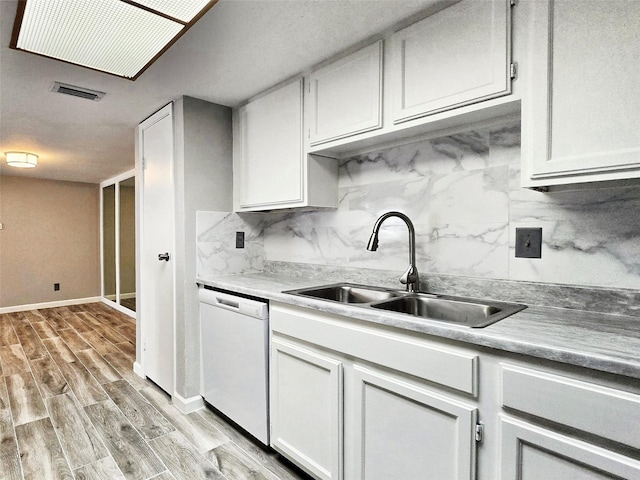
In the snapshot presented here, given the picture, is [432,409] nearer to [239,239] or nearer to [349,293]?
[349,293]

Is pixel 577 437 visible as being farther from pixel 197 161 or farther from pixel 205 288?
pixel 197 161

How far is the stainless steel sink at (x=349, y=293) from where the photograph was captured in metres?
1.87

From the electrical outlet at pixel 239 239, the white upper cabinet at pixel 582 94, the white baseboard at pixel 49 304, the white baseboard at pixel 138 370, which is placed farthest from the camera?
the white baseboard at pixel 49 304

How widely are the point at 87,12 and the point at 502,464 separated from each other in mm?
2070

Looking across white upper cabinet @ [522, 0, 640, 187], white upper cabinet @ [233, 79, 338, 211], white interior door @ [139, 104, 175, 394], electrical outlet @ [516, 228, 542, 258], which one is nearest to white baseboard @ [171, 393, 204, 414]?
white interior door @ [139, 104, 175, 394]

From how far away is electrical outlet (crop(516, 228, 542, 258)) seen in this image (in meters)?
1.48

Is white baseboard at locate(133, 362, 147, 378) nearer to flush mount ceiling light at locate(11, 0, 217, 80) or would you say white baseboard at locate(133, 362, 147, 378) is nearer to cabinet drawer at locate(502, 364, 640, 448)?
flush mount ceiling light at locate(11, 0, 217, 80)

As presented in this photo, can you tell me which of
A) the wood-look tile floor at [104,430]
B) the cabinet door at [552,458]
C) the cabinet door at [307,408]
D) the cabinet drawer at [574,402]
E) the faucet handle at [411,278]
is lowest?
the wood-look tile floor at [104,430]

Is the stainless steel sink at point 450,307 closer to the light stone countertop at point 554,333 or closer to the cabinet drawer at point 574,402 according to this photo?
the light stone countertop at point 554,333

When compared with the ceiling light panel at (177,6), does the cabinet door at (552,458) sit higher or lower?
lower

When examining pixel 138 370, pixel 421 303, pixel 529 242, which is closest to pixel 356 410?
pixel 421 303

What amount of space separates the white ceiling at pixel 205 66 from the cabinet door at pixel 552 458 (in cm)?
154

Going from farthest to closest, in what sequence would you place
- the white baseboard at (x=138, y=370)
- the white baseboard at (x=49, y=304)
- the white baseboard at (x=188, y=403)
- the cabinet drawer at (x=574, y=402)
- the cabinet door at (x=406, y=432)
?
the white baseboard at (x=49, y=304) → the white baseboard at (x=138, y=370) → the white baseboard at (x=188, y=403) → the cabinet door at (x=406, y=432) → the cabinet drawer at (x=574, y=402)

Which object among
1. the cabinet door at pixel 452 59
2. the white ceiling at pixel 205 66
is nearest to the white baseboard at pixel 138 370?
the white ceiling at pixel 205 66
